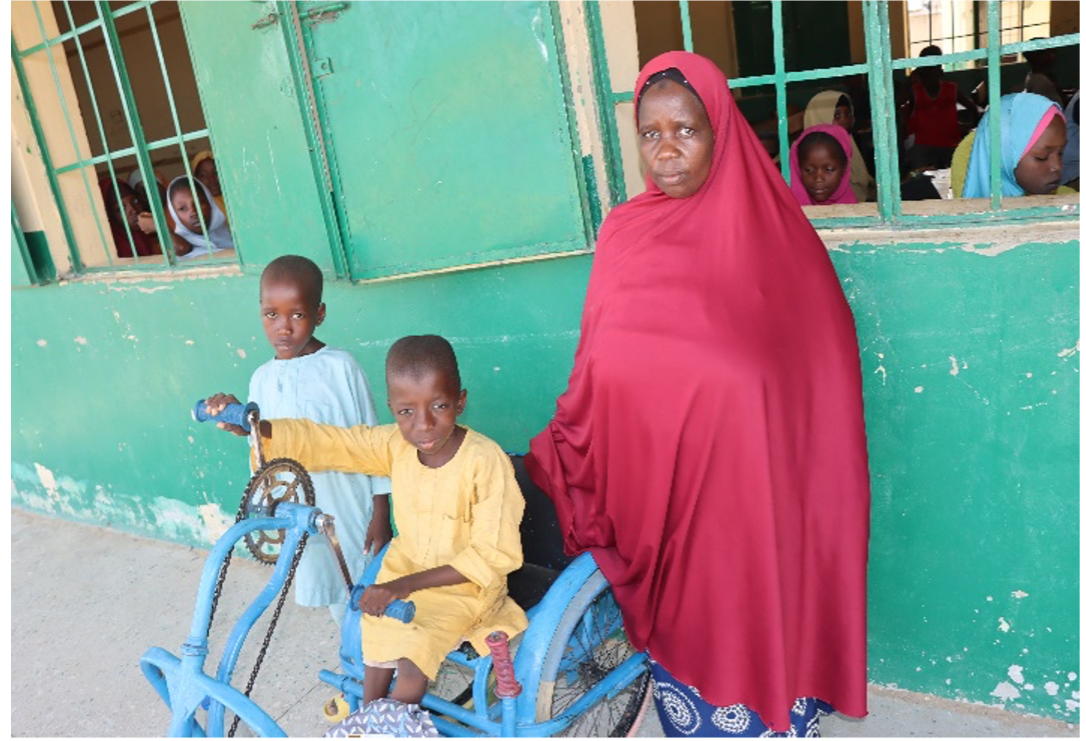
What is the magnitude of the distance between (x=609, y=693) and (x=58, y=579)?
3.23 meters

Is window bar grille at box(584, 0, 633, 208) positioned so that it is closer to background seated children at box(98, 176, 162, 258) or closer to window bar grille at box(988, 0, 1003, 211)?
window bar grille at box(988, 0, 1003, 211)

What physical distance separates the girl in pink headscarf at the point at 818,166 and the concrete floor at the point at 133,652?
69.9 inches

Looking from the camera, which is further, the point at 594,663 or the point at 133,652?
the point at 133,652

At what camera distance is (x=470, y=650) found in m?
2.14

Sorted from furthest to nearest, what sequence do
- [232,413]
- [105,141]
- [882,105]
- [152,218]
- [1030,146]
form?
[152,218] → [105,141] → [1030,146] → [882,105] → [232,413]

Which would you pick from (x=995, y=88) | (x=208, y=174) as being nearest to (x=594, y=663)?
(x=995, y=88)

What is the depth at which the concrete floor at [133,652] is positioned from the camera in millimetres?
2574

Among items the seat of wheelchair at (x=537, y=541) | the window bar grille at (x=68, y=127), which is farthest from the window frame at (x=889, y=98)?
the window bar grille at (x=68, y=127)

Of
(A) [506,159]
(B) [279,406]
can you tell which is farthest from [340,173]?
(B) [279,406]

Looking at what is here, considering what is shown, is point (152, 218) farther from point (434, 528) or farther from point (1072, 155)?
point (1072, 155)

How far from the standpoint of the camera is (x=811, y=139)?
335 centimetres

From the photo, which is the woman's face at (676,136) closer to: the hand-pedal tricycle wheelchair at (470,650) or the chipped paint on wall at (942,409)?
the chipped paint on wall at (942,409)

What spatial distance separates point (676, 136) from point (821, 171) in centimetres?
156

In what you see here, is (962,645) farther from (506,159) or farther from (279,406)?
(279,406)
